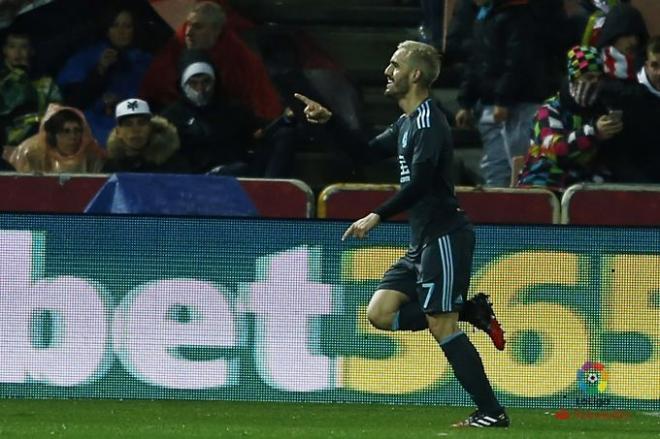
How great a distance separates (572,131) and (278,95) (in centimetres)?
237

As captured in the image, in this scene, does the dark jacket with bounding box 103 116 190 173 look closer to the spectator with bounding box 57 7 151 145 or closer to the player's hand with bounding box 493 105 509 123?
the spectator with bounding box 57 7 151 145

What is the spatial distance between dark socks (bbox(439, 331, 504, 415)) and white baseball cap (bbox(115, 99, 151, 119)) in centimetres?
404

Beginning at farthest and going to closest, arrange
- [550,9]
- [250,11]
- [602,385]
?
[250,11] → [550,9] → [602,385]

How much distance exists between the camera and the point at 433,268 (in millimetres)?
8812

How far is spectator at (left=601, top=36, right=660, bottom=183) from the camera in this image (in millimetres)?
12141

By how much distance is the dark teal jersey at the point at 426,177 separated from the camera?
8547mm

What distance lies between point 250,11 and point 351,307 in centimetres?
446

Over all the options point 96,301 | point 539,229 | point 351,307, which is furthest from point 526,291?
point 96,301

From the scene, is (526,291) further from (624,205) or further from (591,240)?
(624,205)

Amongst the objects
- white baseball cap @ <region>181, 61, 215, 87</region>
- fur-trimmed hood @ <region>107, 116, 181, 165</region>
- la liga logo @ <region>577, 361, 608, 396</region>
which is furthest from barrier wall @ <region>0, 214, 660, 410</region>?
white baseball cap @ <region>181, 61, 215, 87</region>

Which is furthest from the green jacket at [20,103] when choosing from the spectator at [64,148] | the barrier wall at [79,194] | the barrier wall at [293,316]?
the barrier wall at [293,316]

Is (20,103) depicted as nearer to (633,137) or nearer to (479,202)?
(479,202)

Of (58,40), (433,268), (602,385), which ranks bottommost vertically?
(602,385)

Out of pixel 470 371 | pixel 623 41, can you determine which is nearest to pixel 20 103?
pixel 623 41
